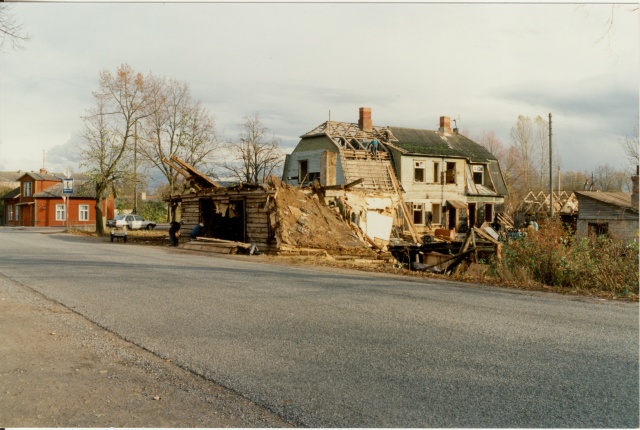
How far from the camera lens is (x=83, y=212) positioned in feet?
230

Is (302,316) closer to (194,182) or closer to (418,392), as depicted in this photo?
(418,392)

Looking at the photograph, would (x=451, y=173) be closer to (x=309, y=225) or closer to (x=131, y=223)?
(x=309, y=225)

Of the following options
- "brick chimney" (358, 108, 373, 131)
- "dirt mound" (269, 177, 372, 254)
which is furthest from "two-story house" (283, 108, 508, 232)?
"dirt mound" (269, 177, 372, 254)

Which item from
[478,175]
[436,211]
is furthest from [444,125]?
[436,211]

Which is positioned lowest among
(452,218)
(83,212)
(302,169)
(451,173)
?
(452,218)

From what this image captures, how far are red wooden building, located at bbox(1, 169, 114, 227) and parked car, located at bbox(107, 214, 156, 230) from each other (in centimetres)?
853

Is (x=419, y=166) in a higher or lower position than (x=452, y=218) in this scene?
higher

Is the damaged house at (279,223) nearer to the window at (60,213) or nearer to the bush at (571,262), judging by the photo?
the bush at (571,262)

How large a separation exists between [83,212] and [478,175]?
4436cm

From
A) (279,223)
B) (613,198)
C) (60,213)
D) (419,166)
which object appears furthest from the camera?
(60,213)

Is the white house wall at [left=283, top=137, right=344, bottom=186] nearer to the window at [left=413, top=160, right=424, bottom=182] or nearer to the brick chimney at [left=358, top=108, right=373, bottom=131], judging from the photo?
the brick chimney at [left=358, top=108, right=373, bottom=131]

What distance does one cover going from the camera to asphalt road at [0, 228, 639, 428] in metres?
5.45

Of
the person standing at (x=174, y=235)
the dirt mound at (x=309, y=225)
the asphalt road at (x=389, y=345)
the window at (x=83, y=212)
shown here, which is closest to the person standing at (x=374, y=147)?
the dirt mound at (x=309, y=225)

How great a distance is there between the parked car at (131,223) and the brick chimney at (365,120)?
998 inches
